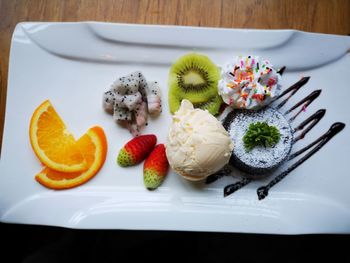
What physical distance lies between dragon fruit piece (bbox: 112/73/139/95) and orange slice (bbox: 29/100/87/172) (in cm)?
34

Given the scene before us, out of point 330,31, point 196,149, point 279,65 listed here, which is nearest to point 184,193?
point 196,149

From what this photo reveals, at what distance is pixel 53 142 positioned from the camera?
1.76m

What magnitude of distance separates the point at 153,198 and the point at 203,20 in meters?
1.02

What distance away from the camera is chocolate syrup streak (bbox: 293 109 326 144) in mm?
1883

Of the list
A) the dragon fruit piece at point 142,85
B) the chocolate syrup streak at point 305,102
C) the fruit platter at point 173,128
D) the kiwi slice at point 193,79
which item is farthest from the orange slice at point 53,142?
the chocolate syrup streak at point 305,102

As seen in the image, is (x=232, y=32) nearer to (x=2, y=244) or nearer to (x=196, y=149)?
(x=196, y=149)

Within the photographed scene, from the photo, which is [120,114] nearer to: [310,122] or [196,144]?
[196,144]

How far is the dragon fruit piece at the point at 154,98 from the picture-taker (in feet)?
5.80

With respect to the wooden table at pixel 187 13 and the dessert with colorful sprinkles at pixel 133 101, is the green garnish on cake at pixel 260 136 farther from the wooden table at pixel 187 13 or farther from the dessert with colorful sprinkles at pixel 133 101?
the wooden table at pixel 187 13

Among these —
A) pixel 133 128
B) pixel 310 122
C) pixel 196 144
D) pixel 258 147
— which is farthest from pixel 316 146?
pixel 133 128

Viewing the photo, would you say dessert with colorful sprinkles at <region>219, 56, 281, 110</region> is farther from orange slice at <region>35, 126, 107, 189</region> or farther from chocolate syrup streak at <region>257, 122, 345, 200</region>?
orange slice at <region>35, 126, 107, 189</region>

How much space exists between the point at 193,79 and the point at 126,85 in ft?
1.17

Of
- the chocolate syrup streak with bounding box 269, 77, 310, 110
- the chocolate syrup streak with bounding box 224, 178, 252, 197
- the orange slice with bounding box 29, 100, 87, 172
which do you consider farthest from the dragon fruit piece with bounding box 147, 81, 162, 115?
the chocolate syrup streak with bounding box 269, 77, 310, 110

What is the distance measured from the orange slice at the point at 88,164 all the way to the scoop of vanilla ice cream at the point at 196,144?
354 mm
